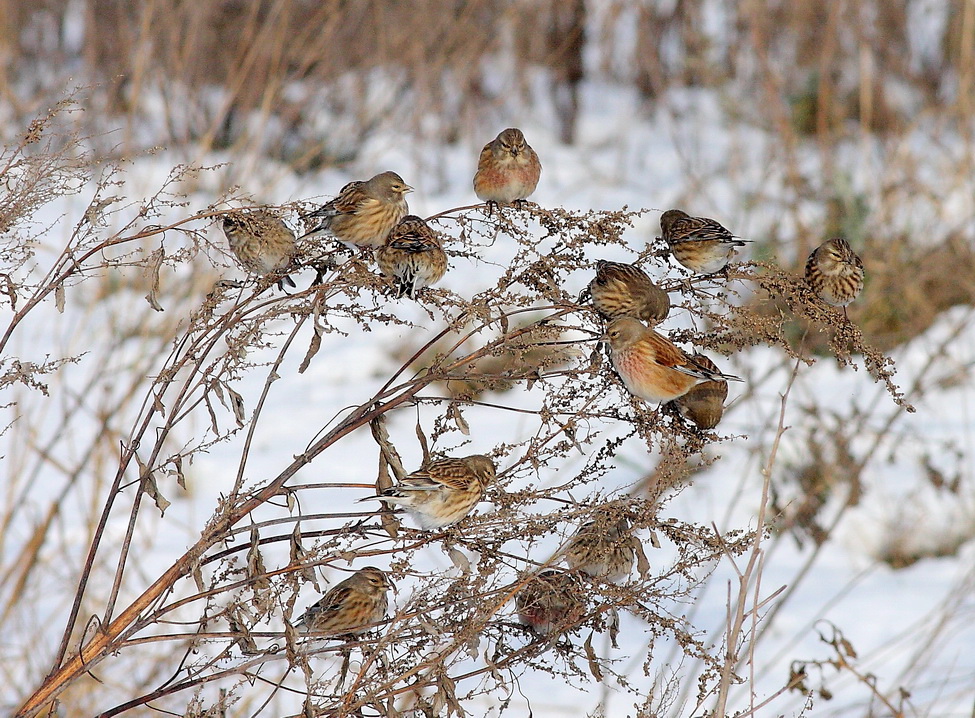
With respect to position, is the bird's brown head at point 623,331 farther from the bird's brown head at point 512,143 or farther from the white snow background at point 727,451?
the white snow background at point 727,451

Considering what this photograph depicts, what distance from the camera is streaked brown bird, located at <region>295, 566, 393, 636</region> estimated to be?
2.40 meters

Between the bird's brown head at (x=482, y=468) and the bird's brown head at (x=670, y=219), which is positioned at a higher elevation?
the bird's brown head at (x=670, y=219)

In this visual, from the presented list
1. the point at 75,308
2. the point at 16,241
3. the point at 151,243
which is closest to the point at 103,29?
the point at 75,308

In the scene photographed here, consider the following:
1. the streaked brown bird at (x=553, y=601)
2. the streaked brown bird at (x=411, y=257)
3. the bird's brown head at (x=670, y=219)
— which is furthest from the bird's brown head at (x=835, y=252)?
the streaked brown bird at (x=553, y=601)

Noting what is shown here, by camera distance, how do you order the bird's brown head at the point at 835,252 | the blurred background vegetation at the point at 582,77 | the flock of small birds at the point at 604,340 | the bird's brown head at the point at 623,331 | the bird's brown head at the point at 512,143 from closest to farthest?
the flock of small birds at the point at 604,340
the bird's brown head at the point at 623,331
the bird's brown head at the point at 835,252
the bird's brown head at the point at 512,143
the blurred background vegetation at the point at 582,77

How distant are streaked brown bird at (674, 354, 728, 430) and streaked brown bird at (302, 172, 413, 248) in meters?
0.82

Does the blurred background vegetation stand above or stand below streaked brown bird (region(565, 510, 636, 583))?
above

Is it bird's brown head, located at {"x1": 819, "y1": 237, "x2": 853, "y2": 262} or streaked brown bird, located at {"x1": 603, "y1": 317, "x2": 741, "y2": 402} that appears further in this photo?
bird's brown head, located at {"x1": 819, "y1": 237, "x2": 853, "y2": 262}

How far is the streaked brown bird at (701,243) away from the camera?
298 centimetres

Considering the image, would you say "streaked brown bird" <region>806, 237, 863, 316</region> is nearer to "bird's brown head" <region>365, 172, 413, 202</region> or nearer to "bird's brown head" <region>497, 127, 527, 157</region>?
"bird's brown head" <region>497, 127, 527, 157</region>

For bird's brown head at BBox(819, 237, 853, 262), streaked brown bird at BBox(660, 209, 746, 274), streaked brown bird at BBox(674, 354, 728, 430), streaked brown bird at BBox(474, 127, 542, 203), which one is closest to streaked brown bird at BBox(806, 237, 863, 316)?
bird's brown head at BBox(819, 237, 853, 262)

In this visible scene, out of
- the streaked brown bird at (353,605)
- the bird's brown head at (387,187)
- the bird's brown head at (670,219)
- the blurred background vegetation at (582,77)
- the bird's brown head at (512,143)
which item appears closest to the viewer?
the streaked brown bird at (353,605)

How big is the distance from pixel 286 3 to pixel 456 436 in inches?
109

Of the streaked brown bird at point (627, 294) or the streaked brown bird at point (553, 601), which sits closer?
the streaked brown bird at point (553, 601)
